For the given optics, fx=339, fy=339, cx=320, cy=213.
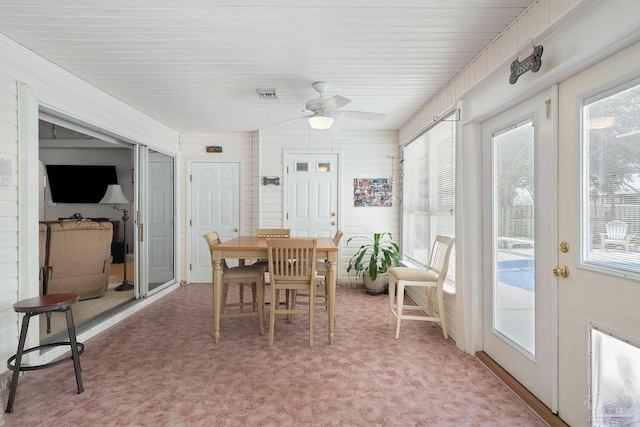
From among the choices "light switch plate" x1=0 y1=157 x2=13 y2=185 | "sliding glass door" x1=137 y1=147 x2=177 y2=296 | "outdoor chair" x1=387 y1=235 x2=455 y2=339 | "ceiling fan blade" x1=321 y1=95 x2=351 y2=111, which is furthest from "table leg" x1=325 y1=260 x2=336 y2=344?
"sliding glass door" x1=137 y1=147 x2=177 y2=296

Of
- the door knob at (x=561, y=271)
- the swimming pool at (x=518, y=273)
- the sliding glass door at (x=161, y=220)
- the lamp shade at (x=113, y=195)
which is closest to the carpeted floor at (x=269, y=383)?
the swimming pool at (x=518, y=273)

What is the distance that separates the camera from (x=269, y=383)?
7.95 ft

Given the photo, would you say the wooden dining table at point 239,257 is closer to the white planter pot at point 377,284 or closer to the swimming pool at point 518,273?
the swimming pool at point 518,273

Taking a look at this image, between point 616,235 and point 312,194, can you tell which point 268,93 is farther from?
point 616,235

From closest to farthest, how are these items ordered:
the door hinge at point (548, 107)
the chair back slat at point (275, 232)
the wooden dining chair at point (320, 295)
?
the door hinge at point (548, 107) → the wooden dining chair at point (320, 295) → the chair back slat at point (275, 232)

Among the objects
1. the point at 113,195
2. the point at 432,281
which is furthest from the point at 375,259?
the point at 113,195

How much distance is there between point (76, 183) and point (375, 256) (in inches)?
239

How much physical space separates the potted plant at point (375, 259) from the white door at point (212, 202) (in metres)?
1.98

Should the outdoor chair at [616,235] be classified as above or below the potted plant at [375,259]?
above

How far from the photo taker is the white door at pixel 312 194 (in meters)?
5.40

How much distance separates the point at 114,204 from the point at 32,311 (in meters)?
5.58

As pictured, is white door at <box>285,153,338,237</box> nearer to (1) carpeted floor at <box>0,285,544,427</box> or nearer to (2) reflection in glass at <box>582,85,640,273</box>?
(1) carpeted floor at <box>0,285,544,427</box>

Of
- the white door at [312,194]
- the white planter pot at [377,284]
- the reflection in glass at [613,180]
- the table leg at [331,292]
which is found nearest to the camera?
the reflection in glass at [613,180]

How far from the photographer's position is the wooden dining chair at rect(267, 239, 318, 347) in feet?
9.89
